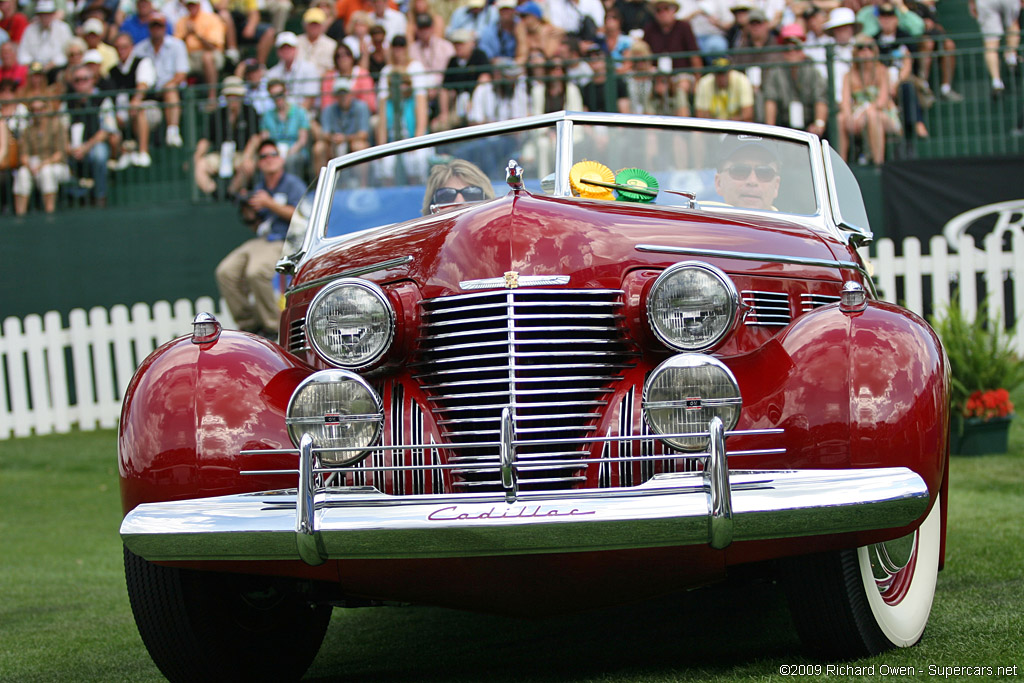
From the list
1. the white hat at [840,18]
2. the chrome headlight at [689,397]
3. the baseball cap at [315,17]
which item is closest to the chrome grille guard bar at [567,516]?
the chrome headlight at [689,397]

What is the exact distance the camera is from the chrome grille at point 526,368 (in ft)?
11.1

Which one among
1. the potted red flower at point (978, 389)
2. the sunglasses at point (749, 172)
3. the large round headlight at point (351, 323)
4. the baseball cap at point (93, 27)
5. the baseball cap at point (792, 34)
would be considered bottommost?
the potted red flower at point (978, 389)

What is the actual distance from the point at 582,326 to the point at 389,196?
1.72 m

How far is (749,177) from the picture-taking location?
15.4 ft

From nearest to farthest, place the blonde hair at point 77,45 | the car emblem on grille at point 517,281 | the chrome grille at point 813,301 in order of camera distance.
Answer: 1. the car emblem on grille at point 517,281
2. the chrome grille at point 813,301
3. the blonde hair at point 77,45

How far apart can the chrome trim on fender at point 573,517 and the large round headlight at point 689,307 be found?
0.44 metres

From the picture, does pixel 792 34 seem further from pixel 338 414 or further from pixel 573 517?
pixel 573 517

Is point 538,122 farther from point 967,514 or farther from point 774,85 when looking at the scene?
point 774,85

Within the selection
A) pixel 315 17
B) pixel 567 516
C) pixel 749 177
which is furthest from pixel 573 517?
pixel 315 17

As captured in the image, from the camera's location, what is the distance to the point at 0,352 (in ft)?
38.7

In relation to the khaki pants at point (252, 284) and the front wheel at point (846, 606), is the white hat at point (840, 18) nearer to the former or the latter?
the khaki pants at point (252, 284)

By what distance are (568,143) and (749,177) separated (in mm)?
744

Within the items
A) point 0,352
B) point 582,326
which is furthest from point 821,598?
point 0,352

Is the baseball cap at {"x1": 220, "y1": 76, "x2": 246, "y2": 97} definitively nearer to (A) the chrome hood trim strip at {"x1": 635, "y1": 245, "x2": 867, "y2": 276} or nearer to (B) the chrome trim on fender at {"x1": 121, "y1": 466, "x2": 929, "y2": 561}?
(A) the chrome hood trim strip at {"x1": 635, "y1": 245, "x2": 867, "y2": 276}
